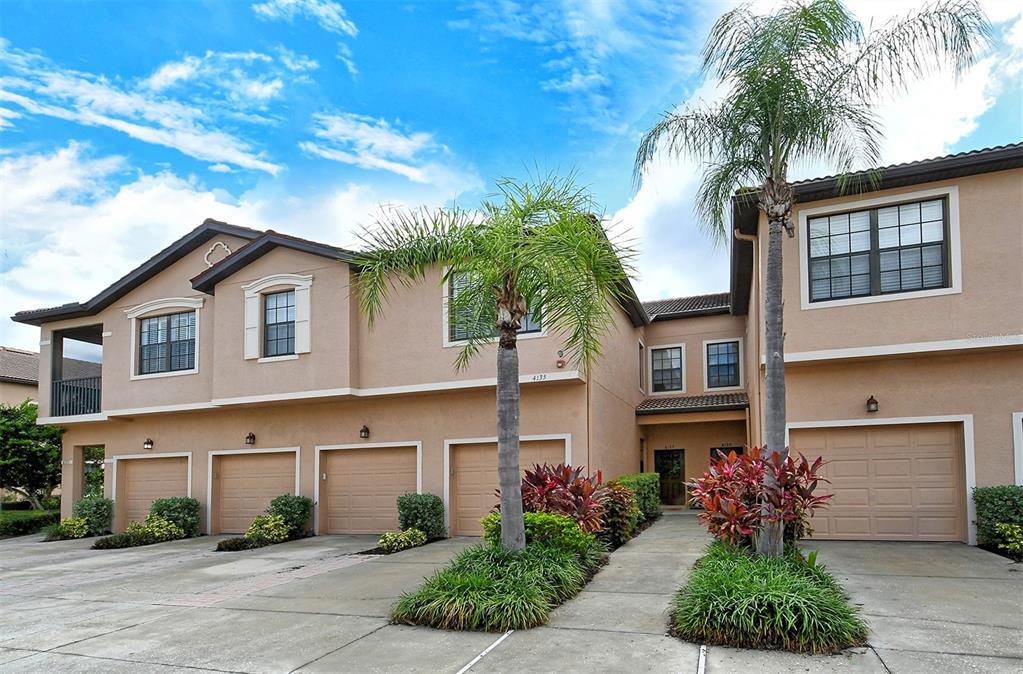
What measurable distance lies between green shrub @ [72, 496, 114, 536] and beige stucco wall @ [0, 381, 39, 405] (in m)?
9.46

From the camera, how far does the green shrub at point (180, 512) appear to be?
16.9 metres

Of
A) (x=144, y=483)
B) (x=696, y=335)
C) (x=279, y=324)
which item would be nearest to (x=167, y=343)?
(x=144, y=483)

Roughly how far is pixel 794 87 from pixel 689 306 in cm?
1450

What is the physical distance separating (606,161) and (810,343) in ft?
15.0

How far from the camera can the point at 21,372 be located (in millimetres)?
27203

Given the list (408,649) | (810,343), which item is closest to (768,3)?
(810,343)

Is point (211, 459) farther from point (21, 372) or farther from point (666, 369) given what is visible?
point (21, 372)

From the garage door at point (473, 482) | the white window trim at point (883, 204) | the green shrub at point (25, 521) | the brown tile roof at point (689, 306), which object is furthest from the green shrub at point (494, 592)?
the green shrub at point (25, 521)

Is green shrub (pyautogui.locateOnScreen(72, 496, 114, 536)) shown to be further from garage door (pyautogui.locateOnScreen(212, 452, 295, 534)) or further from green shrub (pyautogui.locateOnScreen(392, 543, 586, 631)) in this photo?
green shrub (pyautogui.locateOnScreen(392, 543, 586, 631))

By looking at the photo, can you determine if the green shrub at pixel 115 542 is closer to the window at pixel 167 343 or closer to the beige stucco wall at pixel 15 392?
the window at pixel 167 343

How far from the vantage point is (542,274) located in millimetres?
8703

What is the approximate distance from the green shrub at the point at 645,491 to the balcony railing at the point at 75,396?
1418cm

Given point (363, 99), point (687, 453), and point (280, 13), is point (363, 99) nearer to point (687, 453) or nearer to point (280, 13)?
point (280, 13)

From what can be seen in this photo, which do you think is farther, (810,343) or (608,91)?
(608,91)
